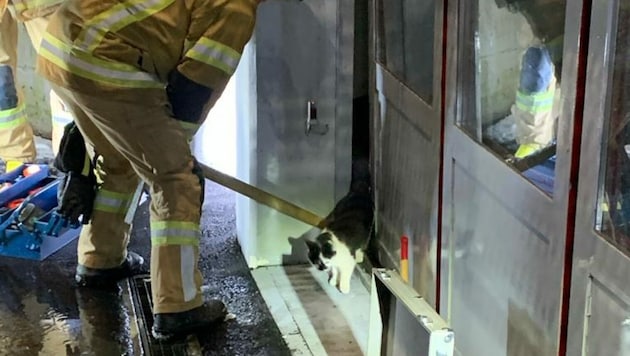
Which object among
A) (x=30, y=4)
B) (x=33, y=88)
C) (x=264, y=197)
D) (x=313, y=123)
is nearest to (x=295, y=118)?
(x=313, y=123)

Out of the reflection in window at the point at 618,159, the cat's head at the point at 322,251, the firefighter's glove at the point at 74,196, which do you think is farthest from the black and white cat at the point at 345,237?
the reflection in window at the point at 618,159

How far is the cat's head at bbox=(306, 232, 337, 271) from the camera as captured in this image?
3.96 m

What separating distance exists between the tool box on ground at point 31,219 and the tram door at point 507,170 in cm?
189

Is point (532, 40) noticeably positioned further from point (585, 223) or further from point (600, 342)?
point (600, 342)

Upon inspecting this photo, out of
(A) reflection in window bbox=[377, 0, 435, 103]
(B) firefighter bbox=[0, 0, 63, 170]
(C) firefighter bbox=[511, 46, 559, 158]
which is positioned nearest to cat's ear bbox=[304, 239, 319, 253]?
(A) reflection in window bbox=[377, 0, 435, 103]

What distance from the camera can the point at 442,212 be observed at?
3121mm

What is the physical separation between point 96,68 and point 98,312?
114 centimetres

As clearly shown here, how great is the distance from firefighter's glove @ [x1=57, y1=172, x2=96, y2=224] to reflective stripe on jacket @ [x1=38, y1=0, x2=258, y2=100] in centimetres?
65

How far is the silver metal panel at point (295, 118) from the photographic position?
396cm

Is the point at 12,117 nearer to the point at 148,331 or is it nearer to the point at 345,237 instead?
the point at 148,331

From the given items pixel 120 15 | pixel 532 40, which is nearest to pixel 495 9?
pixel 532 40

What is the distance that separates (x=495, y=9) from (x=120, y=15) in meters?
1.31

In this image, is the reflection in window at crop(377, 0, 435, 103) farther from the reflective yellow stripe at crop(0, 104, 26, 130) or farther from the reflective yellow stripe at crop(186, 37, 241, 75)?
the reflective yellow stripe at crop(0, 104, 26, 130)

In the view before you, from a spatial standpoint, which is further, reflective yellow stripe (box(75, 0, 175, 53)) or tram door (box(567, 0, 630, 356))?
reflective yellow stripe (box(75, 0, 175, 53))
